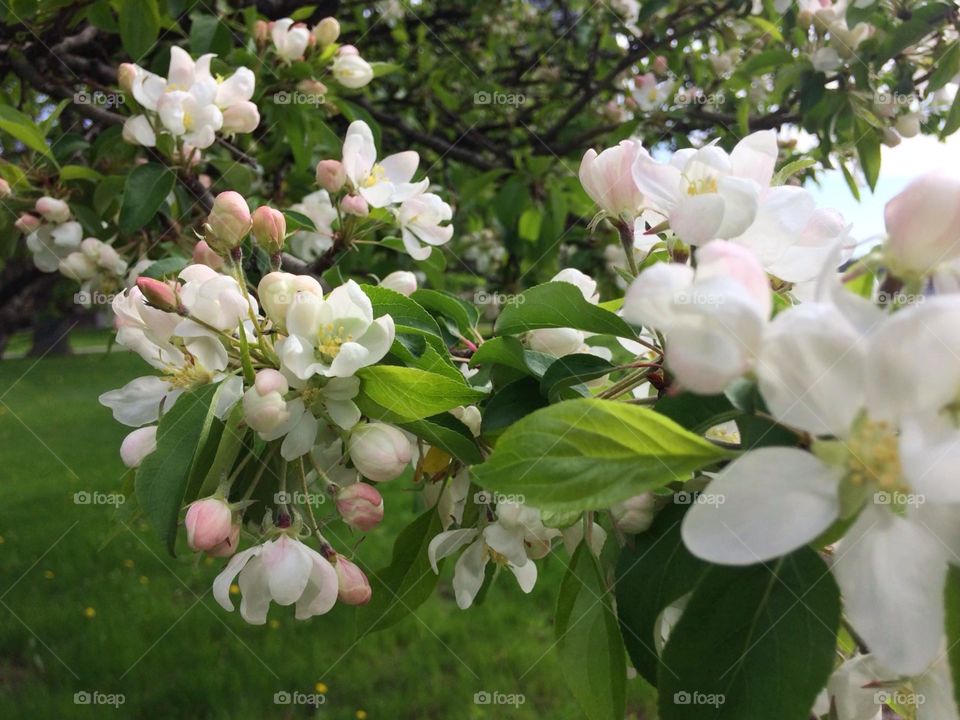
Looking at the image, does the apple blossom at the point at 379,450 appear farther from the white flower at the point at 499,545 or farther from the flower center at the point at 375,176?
the flower center at the point at 375,176

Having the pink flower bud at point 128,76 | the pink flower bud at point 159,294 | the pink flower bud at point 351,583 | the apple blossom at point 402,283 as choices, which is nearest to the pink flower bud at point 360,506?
the pink flower bud at point 351,583

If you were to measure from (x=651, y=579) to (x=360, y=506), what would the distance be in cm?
32

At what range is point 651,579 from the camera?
1.97ft

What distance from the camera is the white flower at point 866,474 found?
0.42m

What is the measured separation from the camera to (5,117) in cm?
146

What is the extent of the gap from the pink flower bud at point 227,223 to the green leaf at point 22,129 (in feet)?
2.60

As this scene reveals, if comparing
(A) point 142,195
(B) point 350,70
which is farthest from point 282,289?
(B) point 350,70

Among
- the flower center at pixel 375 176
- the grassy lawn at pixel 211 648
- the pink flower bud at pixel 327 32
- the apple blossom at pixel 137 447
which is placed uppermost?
the pink flower bud at pixel 327 32

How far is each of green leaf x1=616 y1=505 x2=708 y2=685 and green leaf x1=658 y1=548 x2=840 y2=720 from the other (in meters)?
0.03

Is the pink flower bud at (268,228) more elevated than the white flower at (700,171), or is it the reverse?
the white flower at (700,171)

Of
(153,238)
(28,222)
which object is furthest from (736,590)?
(28,222)

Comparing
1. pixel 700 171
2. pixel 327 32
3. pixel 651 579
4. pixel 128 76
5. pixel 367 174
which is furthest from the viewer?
pixel 327 32

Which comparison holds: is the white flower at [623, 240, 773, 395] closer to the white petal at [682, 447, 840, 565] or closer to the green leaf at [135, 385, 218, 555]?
the white petal at [682, 447, 840, 565]

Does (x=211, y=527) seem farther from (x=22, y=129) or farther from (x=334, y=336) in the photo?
(x=22, y=129)
